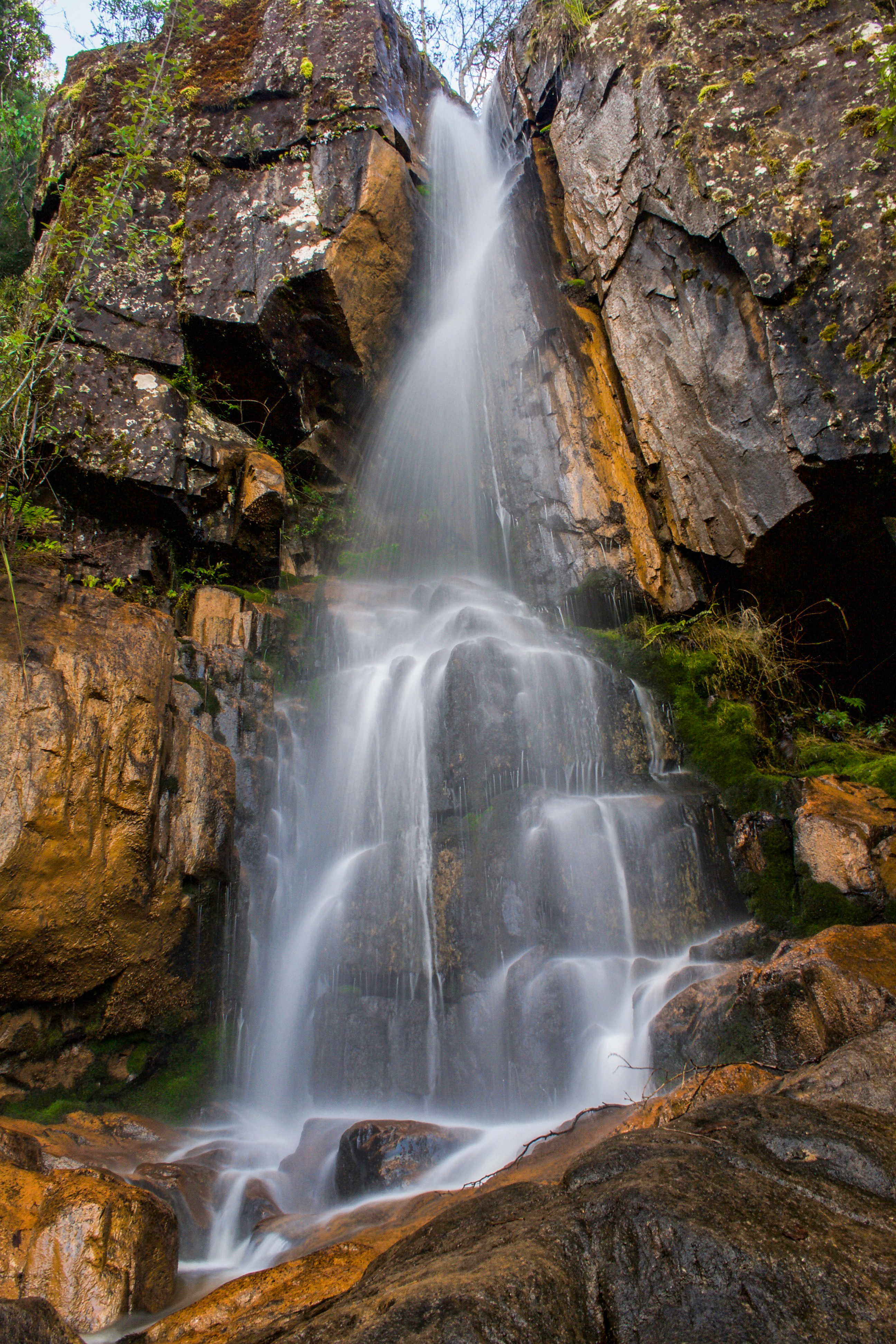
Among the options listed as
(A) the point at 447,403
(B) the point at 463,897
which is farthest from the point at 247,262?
(B) the point at 463,897

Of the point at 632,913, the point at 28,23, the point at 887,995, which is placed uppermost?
the point at 28,23

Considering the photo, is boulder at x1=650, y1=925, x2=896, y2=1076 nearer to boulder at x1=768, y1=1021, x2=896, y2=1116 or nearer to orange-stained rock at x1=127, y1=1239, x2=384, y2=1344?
boulder at x1=768, y1=1021, x2=896, y2=1116

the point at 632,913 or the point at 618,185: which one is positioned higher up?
the point at 618,185

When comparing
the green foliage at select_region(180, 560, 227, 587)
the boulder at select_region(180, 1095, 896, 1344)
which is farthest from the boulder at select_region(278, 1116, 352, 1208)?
the green foliage at select_region(180, 560, 227, 587)

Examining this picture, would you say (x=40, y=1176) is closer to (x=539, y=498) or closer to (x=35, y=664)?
(x=35, y=664)

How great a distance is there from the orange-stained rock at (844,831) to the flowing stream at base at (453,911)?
2.96ft

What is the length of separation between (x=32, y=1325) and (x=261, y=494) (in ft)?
27.7

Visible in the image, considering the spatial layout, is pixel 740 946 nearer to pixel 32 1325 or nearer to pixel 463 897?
pixel 463 897

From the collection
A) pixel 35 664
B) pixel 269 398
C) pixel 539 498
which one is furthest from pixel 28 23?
pixel 35 664

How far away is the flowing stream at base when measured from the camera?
5.36 m

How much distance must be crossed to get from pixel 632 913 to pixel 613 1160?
4.31 metres

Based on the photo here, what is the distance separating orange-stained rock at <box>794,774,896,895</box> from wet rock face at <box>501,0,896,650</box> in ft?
8.46

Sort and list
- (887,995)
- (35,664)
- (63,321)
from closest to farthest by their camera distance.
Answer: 1. (887,995)
2. (35,664)
3. (63,321)

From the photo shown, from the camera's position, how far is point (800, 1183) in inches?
81.4
